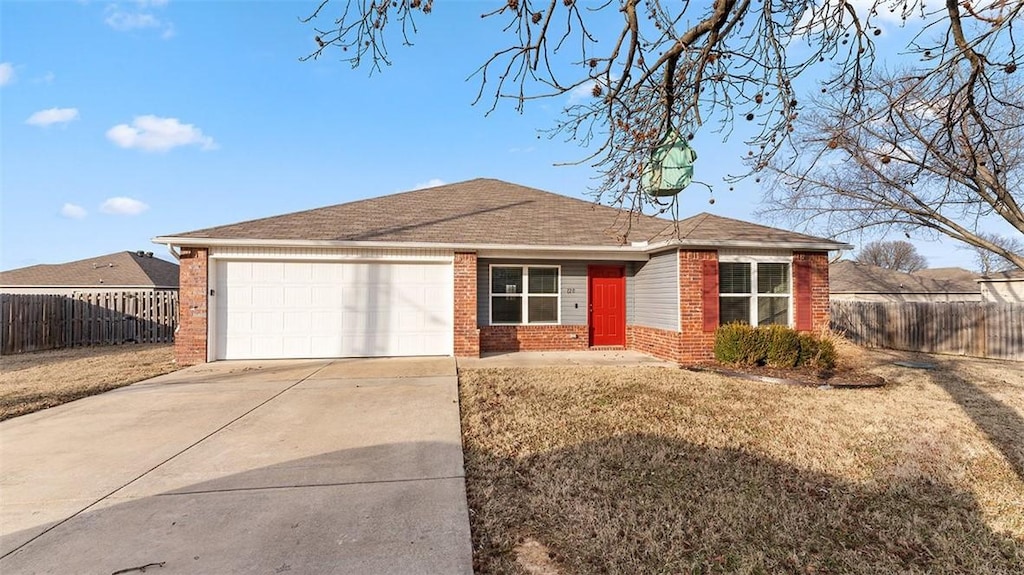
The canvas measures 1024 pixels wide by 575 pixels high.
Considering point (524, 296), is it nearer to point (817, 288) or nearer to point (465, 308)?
point (465, 308)

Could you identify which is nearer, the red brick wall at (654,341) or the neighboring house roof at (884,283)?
the red brick wall at (654,341)

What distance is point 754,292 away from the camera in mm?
9820

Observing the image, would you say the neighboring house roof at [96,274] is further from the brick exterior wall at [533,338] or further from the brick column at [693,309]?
the brick column at [693,309]

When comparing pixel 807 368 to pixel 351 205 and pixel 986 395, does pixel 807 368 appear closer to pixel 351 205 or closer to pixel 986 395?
pixel 986 395

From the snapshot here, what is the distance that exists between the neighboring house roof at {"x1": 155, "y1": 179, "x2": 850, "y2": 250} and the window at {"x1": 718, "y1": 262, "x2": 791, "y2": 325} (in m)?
0.63

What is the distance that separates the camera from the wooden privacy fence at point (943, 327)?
1135cm

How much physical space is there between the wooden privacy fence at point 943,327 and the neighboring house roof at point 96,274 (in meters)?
28.4

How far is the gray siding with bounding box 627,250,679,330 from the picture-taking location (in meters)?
9.66

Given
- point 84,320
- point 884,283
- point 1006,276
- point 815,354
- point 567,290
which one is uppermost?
point 1006,276

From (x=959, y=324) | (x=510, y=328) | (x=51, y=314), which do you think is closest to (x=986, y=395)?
(x=959, y=324)

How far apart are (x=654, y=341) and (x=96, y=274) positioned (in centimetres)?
2506

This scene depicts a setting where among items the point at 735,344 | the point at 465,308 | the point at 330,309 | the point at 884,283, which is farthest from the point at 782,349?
Result: the point at 884,283

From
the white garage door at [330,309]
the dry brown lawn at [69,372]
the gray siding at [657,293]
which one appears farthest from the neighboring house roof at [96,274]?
the gray siding at [657,293]

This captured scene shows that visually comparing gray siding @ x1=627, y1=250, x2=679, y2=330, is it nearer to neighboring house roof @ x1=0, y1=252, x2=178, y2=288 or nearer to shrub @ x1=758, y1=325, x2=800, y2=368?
shrub @ x1=758, y1=325, x2=800, y2=368
